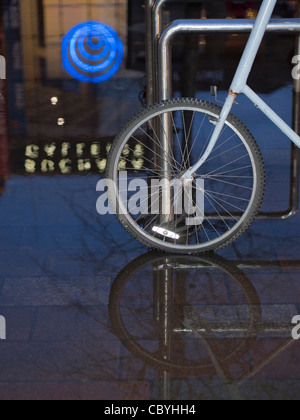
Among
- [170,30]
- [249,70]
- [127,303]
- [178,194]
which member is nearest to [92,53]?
[178,194]

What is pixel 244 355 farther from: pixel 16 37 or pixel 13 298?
pixel 16 37

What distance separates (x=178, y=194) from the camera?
4.93 metres

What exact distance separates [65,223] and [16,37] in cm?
626

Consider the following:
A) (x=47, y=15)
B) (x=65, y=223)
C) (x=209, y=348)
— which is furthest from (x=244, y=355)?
(x=47, y=15)

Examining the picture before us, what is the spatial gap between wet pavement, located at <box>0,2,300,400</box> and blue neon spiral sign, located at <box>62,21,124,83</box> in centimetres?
336

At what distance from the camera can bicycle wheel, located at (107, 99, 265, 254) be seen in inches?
179

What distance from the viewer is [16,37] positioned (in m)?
10.8

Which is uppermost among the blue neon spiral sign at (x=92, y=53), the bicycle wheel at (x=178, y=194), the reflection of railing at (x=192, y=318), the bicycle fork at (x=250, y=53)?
the blue neon spiral sign at (x=92, y=53)

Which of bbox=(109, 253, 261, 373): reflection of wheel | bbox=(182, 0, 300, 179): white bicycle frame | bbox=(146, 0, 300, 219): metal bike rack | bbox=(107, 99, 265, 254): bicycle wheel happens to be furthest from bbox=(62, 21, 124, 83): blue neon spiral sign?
bbox=(109, 253, 261, 373): reflection of wheel

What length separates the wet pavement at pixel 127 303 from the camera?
11.6 feet

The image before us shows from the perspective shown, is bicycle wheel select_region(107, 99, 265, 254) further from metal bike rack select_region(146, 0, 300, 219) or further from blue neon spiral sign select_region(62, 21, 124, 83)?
blue neon spiral sign select_region(62, 21, 124, 83)

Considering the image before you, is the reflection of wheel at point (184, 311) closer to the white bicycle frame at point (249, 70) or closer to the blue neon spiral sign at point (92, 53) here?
the white bicycle frame at point (249, 70)

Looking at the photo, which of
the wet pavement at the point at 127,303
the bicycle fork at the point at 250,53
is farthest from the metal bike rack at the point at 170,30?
the wet pavement at the point at 127,303

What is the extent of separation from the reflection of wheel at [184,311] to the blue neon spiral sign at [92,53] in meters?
4.65
